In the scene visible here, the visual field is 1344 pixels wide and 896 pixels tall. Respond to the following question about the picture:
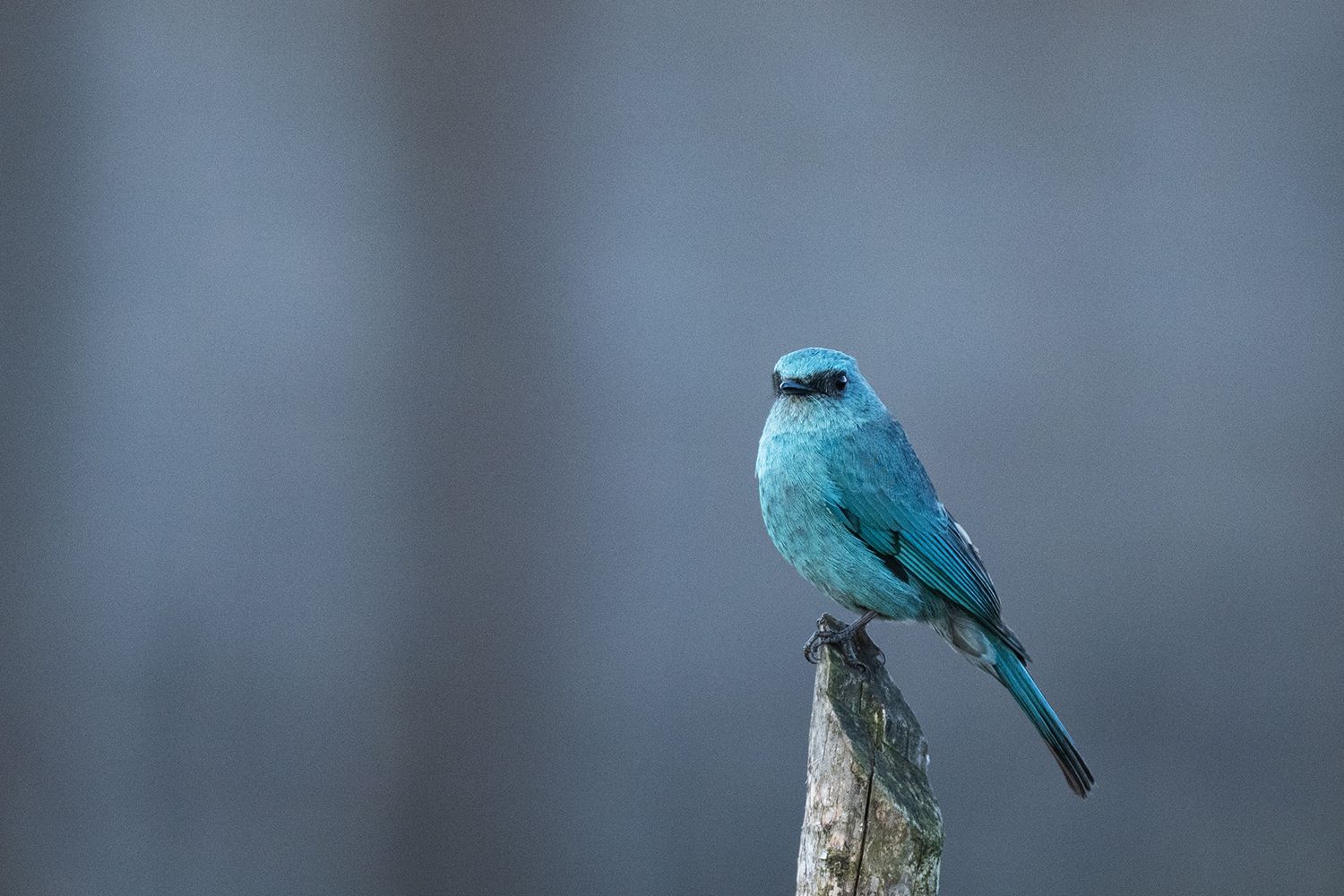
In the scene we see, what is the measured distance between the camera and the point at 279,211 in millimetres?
5141

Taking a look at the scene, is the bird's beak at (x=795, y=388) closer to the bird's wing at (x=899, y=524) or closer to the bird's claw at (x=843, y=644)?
the bird's wing at (x=899, y=524)

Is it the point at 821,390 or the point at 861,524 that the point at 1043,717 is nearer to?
the point at 861,524

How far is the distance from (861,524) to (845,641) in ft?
1.13

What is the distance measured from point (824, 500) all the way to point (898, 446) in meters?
0.28

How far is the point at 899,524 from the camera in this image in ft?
9.45

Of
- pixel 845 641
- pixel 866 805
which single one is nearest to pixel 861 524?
pixel 845 641

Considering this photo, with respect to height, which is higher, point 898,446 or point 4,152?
point 4,152

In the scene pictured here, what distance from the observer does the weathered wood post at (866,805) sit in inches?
79.9

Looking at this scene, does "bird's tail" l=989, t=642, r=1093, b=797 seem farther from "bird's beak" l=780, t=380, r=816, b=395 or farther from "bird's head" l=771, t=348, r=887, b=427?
"bird's beak" l=780, t=380, r=816, b=395

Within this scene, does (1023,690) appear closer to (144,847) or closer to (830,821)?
(830,821)

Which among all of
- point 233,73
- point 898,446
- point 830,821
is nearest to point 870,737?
point 830,821

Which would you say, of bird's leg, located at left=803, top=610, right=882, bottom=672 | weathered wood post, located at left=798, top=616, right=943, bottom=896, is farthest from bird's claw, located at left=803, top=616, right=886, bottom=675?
weathered wood post, located at left=798, top=616, right=943, bottom=896

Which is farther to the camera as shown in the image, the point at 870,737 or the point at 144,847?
the point at 144,847

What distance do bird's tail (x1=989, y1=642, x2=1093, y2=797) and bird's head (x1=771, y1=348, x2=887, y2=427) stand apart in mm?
695
